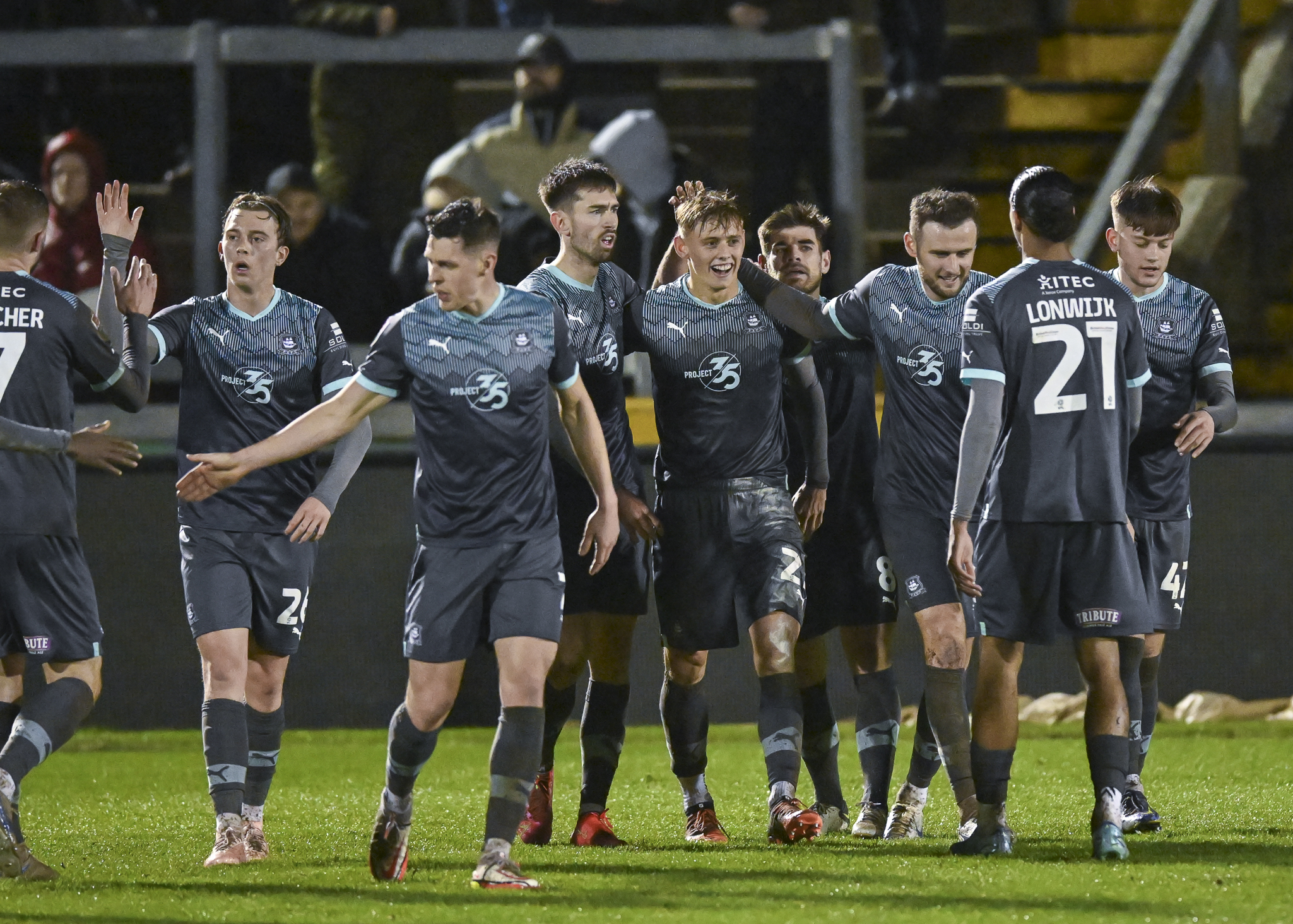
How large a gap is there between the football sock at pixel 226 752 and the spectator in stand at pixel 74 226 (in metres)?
4.44

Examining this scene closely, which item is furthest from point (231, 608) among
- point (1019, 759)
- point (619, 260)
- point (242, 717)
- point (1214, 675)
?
point (1214, 675)

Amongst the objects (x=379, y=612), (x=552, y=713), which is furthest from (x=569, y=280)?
(x=379, y=612)

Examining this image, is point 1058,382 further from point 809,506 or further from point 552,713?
point 552,713

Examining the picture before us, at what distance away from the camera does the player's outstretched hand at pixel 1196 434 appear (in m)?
5.92

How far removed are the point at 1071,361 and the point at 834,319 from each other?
96cm

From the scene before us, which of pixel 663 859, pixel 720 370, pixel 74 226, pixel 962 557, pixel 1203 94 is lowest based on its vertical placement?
pixel 663 859

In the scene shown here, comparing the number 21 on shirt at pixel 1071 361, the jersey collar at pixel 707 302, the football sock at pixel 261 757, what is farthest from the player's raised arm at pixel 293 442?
the number 21 on shirt at pixel 1071 361

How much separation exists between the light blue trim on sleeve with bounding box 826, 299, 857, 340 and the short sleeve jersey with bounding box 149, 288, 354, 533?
1.53 meters

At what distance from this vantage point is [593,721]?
245 inches

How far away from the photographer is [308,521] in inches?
217

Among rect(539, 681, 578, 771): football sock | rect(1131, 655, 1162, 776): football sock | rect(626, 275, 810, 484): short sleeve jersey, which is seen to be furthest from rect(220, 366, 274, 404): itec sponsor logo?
rect(1131, 655, 1162, 776): football sock

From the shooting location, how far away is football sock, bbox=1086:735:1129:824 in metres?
5.27

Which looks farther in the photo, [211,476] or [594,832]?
[594,832]

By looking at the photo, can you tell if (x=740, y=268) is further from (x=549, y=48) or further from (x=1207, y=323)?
(x=549, y=48)
